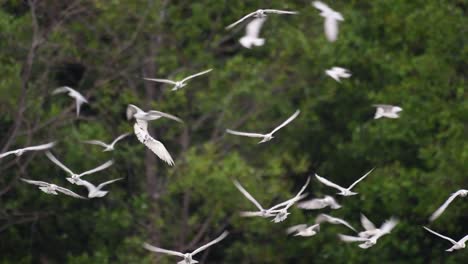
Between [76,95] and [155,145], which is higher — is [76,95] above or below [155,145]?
below

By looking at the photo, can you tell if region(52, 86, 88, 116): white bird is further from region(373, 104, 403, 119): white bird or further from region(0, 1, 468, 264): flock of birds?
region(373, 104, 403, 119): white bird

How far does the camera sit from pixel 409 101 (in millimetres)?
18516

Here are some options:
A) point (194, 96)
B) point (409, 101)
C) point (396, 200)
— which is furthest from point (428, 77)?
point (194, 96)

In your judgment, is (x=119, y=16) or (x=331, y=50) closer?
(x=119, y=16)

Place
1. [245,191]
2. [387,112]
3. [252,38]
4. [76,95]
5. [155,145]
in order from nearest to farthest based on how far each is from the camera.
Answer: [155,145] → [245,191] → [387,112] → [76,95] → [252,38]

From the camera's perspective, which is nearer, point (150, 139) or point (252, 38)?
point (150, 139)

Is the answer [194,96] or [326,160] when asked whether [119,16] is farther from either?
[326,160]

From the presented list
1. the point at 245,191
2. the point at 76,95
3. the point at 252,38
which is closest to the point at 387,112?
the point at 245,191

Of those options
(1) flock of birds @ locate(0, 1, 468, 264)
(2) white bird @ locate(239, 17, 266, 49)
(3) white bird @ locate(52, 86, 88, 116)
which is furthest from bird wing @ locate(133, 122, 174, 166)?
(2) white bird @ locate(239, 17, 266, 49)

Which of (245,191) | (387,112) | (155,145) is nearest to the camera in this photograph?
(155,145)

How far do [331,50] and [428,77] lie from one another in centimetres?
144

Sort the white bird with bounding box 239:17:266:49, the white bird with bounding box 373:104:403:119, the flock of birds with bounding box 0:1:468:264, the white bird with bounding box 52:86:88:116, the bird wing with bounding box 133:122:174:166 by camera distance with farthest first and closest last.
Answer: the white bird with bounding box 239:17:266:49
the white bird with bounding box 52:86:88:116
the white bird with bounding box 373:104:403:119
the flock of birds with bounding box 0:1:468:264
the bird wing with bounding box 133:122:174:166

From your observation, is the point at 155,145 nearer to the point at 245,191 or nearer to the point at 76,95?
the point at 245,191

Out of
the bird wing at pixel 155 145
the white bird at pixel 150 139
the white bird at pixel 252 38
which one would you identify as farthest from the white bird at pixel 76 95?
the bird wing at pixel 155 145
